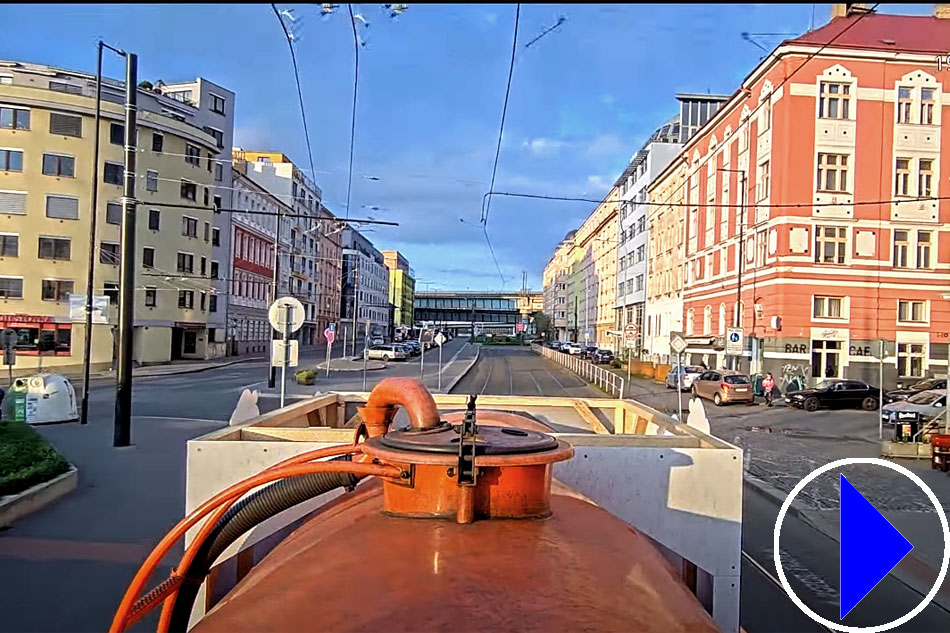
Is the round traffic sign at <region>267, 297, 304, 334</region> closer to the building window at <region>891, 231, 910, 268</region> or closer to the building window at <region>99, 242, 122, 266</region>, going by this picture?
the building window at <region>891, 231, 910, 268</region>

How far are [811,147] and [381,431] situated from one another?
38072 millimetres

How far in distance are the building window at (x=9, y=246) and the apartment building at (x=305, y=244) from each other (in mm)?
23214

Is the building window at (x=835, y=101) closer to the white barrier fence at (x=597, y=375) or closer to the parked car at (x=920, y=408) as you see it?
the white barrier fence at (x=597, y=375)

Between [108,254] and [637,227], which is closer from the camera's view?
[108,254]

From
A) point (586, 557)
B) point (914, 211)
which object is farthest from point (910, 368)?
point (586, 557)

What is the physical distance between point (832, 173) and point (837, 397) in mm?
12233

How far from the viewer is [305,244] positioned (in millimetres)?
83062

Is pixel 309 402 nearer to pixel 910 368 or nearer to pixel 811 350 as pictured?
pixel 811 350

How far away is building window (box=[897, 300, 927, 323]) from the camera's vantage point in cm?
3659

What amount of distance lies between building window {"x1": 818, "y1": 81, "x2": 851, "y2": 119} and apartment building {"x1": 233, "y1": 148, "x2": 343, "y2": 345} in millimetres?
38895

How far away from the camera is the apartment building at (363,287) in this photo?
107 m

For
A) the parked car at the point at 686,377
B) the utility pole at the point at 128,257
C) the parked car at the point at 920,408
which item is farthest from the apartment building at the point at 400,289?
the utility pole at the point at 128,257

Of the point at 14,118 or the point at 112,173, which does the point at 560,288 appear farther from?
the point at 14,118

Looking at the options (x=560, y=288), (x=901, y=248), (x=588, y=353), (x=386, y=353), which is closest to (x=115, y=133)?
(x=386, y=353)
